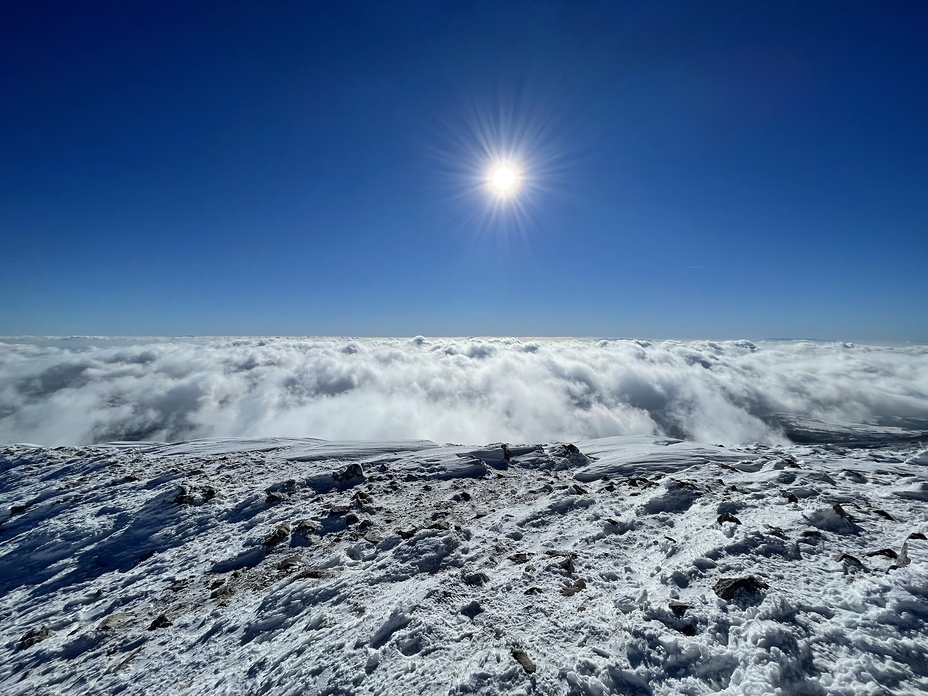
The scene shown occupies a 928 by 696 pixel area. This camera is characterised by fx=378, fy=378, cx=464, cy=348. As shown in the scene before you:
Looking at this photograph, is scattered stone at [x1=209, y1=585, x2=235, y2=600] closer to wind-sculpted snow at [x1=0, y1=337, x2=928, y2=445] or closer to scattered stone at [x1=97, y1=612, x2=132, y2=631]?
scattered stone at [x1=97, y1=612, x2=132, y2=631]

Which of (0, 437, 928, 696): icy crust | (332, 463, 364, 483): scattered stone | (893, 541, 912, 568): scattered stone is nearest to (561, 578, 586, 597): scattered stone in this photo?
(0, 437, 928, 696): icy crust

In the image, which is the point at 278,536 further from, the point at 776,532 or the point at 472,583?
the point at 776,532

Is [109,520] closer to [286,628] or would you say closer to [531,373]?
[286,628]

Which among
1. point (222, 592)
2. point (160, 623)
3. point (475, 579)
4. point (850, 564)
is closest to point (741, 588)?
point (850, 564)

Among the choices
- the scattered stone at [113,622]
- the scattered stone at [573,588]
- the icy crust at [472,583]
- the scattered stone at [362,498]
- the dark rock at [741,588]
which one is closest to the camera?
the icy crust at [472,583]

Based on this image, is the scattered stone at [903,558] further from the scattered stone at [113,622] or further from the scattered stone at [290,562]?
the scattered stone at [113,622]

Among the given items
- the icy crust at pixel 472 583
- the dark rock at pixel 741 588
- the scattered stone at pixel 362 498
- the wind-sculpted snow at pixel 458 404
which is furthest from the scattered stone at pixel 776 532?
the wind-sculpted snow at pixel 458 404

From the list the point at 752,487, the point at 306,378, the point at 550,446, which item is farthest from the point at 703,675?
the point at 306,378
